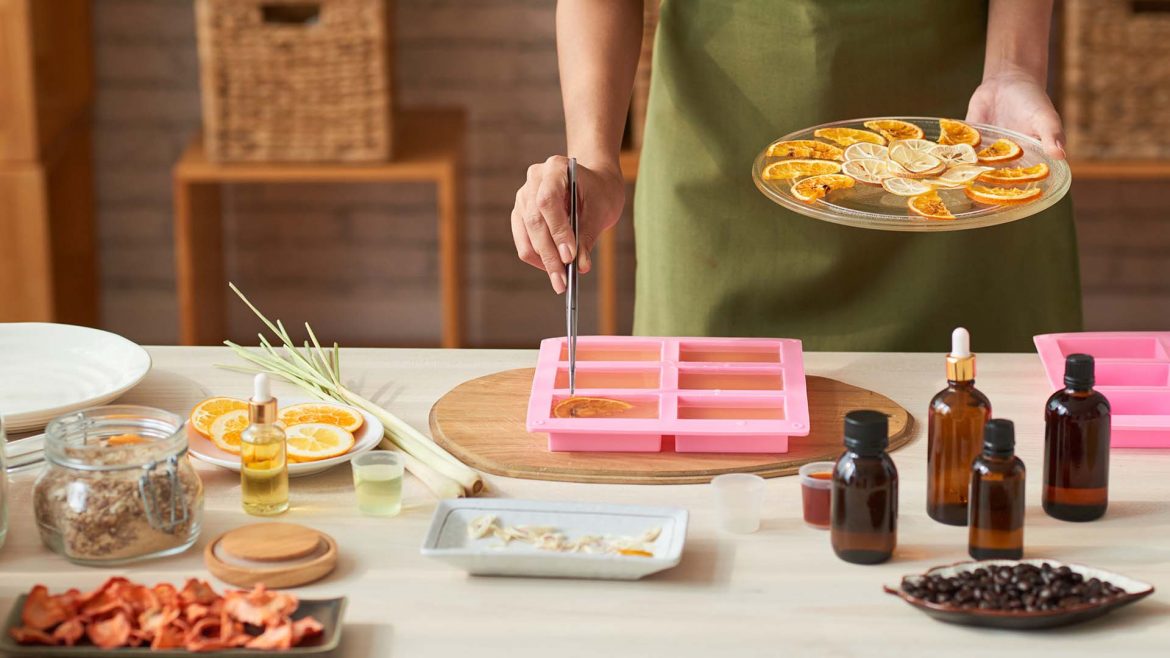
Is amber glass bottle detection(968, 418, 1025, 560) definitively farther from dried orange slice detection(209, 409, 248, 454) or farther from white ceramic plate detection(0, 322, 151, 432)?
white ceramic plate detection(0, 322, 151, 432)

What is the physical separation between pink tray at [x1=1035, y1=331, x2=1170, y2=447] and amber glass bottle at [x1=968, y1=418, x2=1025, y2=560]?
32 centimetres

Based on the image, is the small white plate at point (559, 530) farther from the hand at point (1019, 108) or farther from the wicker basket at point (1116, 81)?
the wicker basket at point (1116, 81)

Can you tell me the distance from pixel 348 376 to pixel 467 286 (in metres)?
2.15

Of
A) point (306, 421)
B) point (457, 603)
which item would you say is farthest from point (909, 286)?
point (457, 603)

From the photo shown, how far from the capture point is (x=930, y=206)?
1629mm

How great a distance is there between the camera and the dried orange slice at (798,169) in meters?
1.76

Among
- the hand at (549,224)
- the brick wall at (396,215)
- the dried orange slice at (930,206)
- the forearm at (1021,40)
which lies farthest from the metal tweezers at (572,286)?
the brick wall at (396,215)

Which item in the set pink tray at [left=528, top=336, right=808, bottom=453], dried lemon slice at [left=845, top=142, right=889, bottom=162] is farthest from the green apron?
pink tray at [left=528, top=336, right=808, bottom=453]

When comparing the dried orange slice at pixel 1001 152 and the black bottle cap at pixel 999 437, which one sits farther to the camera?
the dried orange slice at pixel 1001 152

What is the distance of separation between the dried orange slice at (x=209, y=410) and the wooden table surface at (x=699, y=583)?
0.06m

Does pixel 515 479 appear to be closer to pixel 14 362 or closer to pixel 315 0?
pixel 14 362

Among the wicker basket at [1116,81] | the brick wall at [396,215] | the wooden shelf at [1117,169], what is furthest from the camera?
the brick wall at [396,215]

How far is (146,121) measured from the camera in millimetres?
3744

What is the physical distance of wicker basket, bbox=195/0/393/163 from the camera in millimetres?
3059
